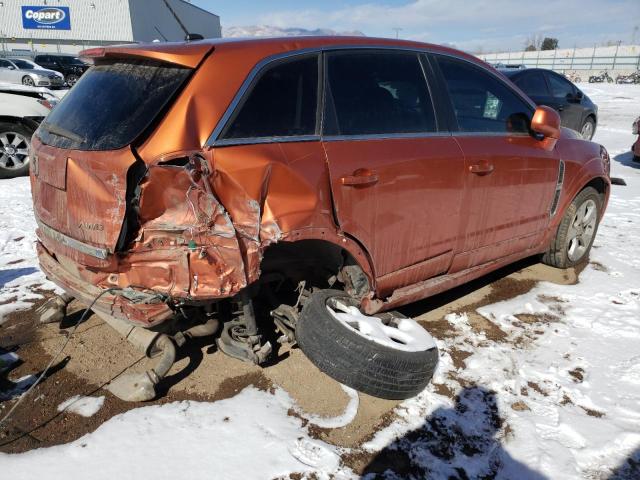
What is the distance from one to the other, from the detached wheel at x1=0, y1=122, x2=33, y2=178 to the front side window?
9.60 metres

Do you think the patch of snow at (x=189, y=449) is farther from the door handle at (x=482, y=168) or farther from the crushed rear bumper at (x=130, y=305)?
the door handle at (x=482, y=168)

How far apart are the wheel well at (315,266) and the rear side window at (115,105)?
893 mm

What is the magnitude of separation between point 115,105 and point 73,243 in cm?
72

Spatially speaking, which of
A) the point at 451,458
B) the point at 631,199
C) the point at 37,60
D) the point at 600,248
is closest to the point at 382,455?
the point at 451,458

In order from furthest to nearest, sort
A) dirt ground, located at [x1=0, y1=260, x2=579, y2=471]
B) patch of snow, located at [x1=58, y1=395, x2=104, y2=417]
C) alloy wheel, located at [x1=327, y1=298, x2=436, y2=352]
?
alloy wheel, located at [x1=327, y1=298, x2=436, y2=352]
patch of snow, located at [x1=58, y1=395, x2=104, y2=417]
dirt ground, located at [x1=0, y1=260, x2=579, y2=471]

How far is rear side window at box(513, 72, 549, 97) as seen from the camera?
926 cm

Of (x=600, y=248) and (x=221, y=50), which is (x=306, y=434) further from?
(x=600, y=248)

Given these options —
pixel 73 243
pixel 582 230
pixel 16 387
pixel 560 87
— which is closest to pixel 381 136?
pixel 73 243

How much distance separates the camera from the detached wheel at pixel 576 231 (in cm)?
429

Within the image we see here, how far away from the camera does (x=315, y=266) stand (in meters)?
2.83

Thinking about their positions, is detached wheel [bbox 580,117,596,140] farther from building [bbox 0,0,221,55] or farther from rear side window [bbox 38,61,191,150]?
building [bbox 0,0,221,55]

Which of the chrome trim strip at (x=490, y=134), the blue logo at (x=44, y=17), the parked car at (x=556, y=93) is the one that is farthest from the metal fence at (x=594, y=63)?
the blue logo at (x=44, y=17)

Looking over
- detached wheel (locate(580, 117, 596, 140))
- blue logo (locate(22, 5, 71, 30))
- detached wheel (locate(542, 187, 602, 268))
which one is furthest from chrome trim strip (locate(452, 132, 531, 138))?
blue logo (locate(22, 5, 71, 30))

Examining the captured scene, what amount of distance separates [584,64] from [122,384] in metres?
51.6
